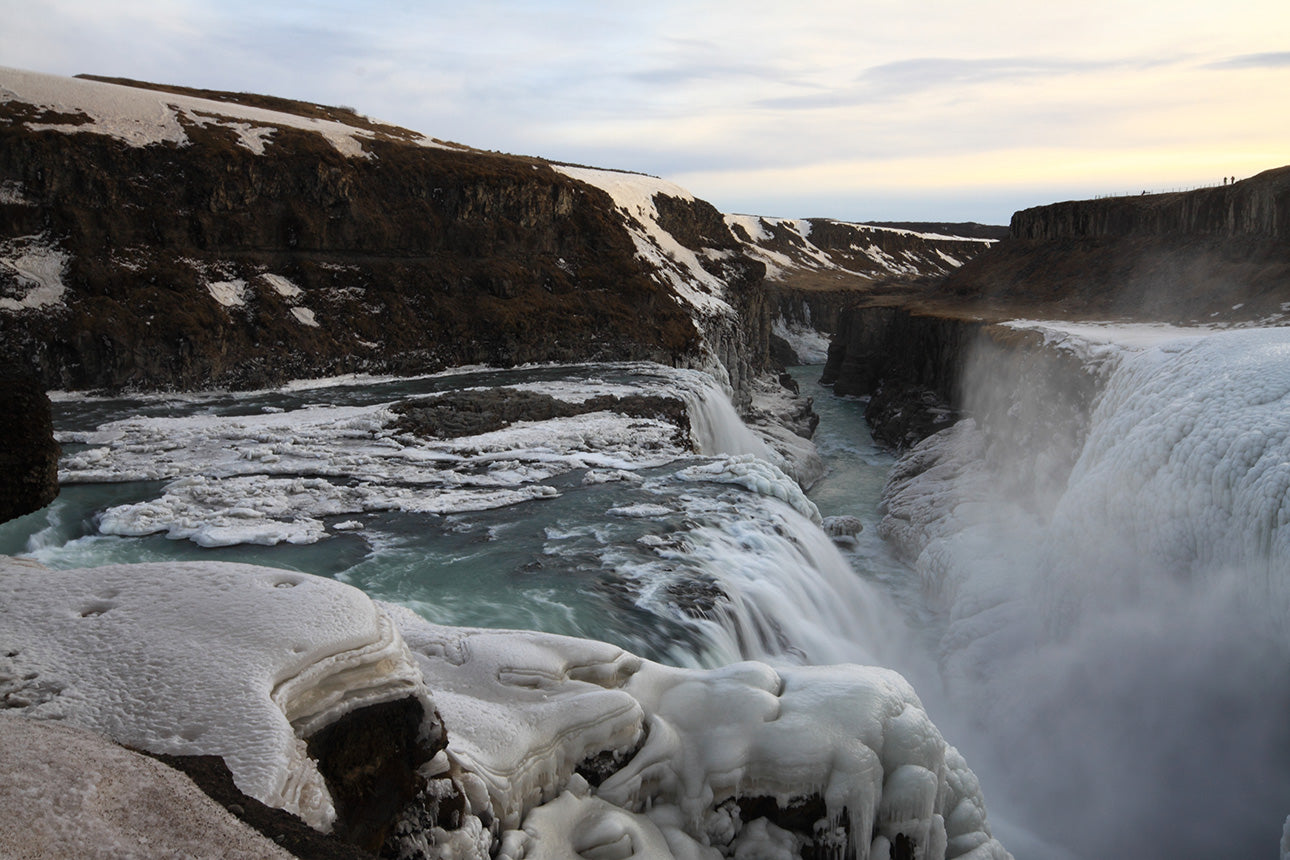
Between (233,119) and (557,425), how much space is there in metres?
24.6

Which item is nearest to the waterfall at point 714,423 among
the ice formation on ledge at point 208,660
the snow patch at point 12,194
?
the ice formation on ledge at point 208,660

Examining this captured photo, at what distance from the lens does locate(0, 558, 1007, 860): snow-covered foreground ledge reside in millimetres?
4094

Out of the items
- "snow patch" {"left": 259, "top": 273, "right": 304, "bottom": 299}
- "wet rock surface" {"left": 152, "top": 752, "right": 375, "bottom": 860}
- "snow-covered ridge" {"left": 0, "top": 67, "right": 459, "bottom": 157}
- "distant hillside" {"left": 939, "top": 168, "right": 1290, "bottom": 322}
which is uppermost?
"snow-covered ridge" {"left": 0, "top": 67, "right": 459, "bottom": 157}

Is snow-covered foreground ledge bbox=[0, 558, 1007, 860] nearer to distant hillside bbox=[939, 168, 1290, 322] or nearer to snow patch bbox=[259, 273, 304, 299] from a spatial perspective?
snow patch bbox=[259, 273, 304, 299]

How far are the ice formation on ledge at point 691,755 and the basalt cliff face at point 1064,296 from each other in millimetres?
16926

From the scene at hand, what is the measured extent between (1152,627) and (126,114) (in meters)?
38.0

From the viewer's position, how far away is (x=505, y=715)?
6078 millimetres

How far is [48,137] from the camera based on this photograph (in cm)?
2948

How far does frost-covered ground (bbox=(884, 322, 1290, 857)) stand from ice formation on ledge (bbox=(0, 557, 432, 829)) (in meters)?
10.2

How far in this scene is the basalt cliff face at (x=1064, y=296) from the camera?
95.9 feet

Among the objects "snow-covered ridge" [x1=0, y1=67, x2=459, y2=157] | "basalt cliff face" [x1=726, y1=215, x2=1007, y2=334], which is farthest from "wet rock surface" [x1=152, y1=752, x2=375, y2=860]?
"basalt cliff face" [x1=726, y1=215, x2=1007, y2=334]

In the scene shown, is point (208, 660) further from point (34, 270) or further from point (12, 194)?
point (12, 194)

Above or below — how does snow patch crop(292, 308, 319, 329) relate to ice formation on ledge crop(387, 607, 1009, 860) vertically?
above

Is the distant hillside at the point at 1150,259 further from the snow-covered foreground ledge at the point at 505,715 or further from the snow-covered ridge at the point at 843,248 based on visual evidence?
the snow-covered ridge at the point at 843,248
